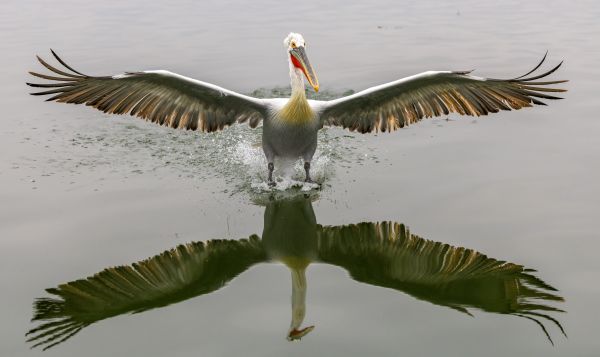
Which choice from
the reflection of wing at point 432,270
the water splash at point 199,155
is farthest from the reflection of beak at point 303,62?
the reflection of wing at point 432,270

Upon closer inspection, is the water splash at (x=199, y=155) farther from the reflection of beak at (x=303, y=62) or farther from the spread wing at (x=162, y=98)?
the reflection of beak at (x=303, y=62)

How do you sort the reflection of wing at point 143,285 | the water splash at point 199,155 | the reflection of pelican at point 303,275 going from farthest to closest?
the water splash at point 199,155, the reflection of pelican at point 303,275, the reflection of wing at point 143,285

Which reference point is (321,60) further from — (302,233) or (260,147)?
(302,233)

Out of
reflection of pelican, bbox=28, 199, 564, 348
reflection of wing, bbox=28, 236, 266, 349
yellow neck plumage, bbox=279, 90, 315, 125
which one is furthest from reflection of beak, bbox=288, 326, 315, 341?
yellow neck plumage, bbox=279, 90, 315, 125

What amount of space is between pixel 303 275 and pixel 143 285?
140cm

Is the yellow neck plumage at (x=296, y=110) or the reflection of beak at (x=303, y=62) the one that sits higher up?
the reflection of beak at (x=303, y=62)

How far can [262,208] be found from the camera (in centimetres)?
830

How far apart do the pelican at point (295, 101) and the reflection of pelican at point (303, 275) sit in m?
1.46

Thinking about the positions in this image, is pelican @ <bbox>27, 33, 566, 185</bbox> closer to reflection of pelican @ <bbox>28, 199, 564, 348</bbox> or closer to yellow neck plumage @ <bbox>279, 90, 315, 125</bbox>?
yellow neck plumage @ <bbox>279, 90, 315, 125</bbox>

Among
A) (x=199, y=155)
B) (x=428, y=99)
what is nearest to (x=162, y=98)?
(x=199, y=155)

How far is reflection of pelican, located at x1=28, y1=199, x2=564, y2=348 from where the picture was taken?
6.00 m

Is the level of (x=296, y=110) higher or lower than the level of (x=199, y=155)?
higher

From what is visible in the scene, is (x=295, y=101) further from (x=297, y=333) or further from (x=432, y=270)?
(x=297, y=333)

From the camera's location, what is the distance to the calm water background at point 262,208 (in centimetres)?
566
